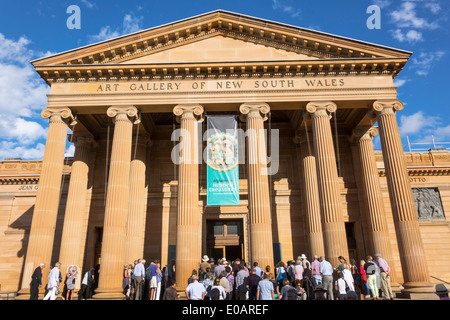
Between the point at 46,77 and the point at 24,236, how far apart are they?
11.9 meters

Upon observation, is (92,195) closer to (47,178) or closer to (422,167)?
(47,178)

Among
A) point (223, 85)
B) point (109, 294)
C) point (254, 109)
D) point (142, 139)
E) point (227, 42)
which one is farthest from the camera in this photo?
point (142, 139)

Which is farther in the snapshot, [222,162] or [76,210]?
[76,210]

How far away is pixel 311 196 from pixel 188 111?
350 inches

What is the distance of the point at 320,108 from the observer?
738 inches

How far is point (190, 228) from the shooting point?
16.8 m

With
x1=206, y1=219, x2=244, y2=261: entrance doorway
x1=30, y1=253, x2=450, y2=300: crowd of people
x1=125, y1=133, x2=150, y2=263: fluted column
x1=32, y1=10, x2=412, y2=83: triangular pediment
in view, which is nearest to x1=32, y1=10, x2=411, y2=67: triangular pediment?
x1=32, y1=10, x2=412, y2=83: triangular pediment

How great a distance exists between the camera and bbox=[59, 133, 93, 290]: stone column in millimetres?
18969

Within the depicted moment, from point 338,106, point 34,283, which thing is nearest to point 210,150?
point 338,106

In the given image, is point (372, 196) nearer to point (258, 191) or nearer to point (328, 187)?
point (328, 187)

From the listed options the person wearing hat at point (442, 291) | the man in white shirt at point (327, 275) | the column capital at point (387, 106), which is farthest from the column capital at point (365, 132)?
the person wearing hat at point (442, 291)

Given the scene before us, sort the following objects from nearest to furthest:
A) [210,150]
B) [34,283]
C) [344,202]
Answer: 1. [34,283]
2. [210,150]
3. [344,202]

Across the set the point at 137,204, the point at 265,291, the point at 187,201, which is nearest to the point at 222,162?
the point at 187,201
